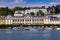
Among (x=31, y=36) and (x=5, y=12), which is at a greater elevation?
(x=5, y=12)

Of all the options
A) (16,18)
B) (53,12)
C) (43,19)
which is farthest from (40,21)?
(53,12)

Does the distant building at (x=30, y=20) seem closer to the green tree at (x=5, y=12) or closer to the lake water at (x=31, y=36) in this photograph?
the green tree at (x=5, y=12)

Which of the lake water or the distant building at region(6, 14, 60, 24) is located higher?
the lake water

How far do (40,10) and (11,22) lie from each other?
35.2ft

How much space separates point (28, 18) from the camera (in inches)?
1886

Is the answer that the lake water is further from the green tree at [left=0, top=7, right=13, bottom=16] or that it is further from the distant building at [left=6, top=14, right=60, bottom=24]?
the green tree at [left=0, top=7, right=13, bottom=16]

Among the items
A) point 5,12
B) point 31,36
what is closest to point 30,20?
point 5,12

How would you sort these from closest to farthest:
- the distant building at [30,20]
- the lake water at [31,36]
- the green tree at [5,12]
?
the lake water at [31,36], the distant building at [30,20], the green tree at [5,12]

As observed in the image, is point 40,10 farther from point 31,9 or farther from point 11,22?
point 11,22

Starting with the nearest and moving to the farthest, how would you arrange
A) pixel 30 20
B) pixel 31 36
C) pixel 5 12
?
1. pixel 31 36
2. pixel 30 20
3. pixel 5 12

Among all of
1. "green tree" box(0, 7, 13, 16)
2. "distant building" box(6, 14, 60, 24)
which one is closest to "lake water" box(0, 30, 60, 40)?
"distant building" box(6, 14, 60, 24)

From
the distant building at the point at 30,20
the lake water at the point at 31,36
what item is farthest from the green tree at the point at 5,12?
the lake water at the point at 31,36

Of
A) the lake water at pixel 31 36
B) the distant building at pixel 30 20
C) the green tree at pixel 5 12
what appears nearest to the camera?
the lake water at pixel 31 36

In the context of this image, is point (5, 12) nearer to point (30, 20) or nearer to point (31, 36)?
point (30, 20)
